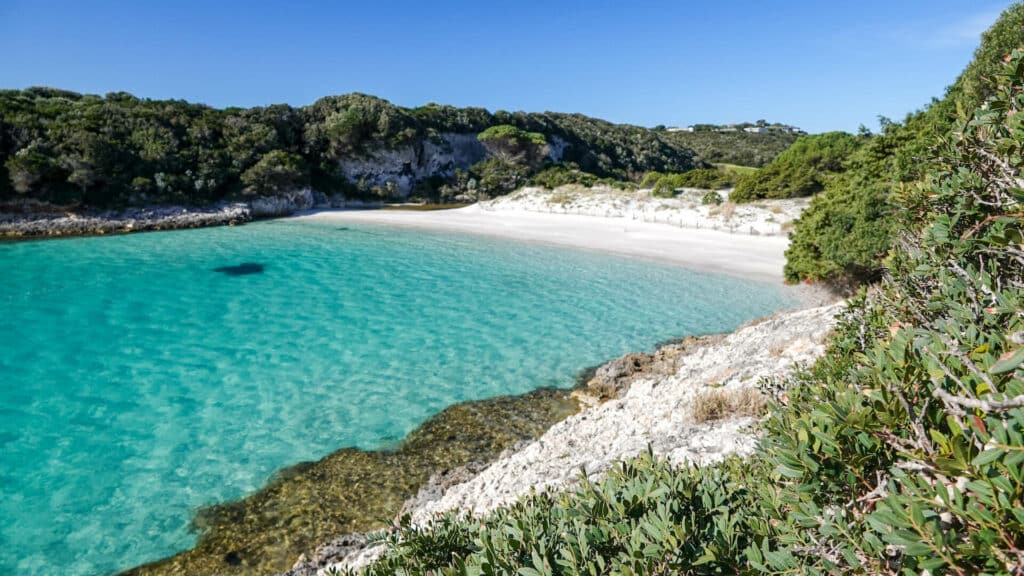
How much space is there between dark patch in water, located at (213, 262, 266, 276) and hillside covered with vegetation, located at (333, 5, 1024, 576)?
2136cm

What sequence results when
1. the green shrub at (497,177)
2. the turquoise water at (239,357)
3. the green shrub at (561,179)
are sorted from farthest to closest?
the green shrub at (497,177), the green shrub at (561,179), the turquoise water at (239,357)

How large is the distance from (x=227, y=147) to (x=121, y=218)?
40.5ft

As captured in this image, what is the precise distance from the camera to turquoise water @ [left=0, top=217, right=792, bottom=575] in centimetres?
685

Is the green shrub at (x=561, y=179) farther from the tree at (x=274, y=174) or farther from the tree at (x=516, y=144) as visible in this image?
the tree at (x=274, y=174)

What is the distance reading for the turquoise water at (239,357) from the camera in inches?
270

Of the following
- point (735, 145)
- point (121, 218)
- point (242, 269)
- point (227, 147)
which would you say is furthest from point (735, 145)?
point (121, 218)

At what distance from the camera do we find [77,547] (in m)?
5.92

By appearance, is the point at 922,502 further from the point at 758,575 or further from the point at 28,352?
the point at 28,352

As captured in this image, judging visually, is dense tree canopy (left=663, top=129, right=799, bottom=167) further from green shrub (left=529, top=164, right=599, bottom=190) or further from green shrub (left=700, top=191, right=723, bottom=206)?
green shrub (left=700, top=191, right=723, bottom=206)

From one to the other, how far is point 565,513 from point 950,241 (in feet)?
8.48

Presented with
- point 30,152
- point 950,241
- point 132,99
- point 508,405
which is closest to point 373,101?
point 132,99

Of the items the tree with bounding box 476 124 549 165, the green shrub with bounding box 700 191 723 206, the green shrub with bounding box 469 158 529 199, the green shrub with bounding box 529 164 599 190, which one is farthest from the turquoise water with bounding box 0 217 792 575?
the tree with bounding box 476 124 549 165

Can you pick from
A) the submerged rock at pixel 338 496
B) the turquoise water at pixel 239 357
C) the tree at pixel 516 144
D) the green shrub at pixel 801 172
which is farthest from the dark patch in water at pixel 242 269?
the tree at pixel 516 144

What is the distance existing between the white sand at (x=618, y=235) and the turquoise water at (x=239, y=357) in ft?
7.64
